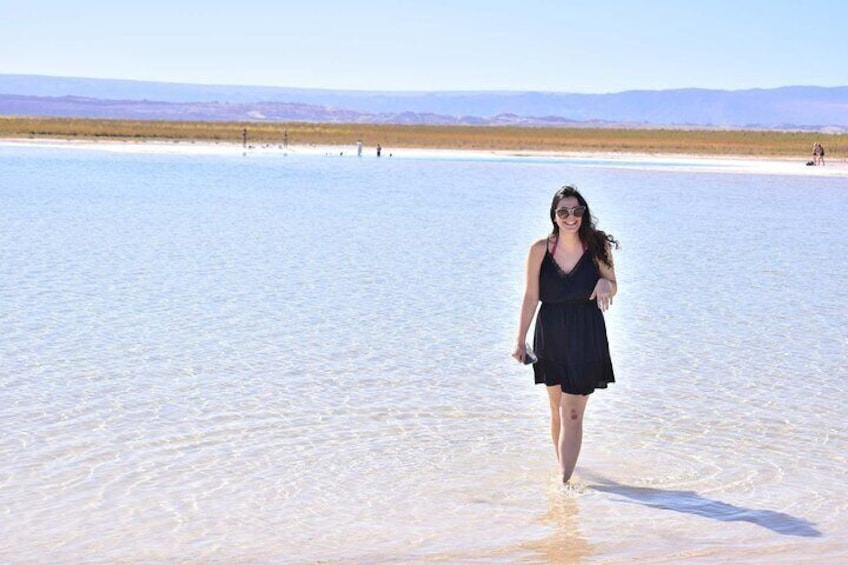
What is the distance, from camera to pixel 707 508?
6219mm

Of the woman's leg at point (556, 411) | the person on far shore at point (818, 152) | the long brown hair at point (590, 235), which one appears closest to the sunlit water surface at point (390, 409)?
the woman's leg at point (556, 411)

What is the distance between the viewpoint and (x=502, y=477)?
672cm

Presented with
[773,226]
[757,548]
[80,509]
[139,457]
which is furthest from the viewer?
[773,226]

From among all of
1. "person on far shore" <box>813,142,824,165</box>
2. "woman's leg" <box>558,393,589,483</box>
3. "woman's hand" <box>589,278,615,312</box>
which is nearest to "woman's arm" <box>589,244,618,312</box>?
"woman's hand" <box>589,278,615,312</box>

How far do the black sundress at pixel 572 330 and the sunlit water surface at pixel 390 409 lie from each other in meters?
0.61

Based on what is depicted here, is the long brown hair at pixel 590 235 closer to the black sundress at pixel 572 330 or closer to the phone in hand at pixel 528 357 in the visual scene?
the black sundress at pixel 572 330

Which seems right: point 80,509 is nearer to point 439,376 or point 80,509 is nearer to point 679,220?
point 439,376

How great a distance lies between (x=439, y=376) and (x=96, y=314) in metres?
3.53

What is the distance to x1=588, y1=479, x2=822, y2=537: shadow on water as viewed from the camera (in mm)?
5934

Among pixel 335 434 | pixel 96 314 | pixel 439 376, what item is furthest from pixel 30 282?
pixel 335 434

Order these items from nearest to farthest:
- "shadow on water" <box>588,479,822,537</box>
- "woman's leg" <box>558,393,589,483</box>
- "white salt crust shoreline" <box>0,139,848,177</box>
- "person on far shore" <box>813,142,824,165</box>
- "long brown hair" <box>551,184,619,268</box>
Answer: "shadow on water" <box>588,479,822,537</box> → "long brown hair" <box>551,184,619,268</box> → "woman's leg" <box>558,393,589,483</box> → "white salt crust shoreline" <box>0,139,848,177</box> → "person on far shore" <box>813,142,824,165</box>

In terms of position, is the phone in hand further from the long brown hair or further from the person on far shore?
the person on far shore

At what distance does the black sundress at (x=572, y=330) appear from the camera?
611 cm

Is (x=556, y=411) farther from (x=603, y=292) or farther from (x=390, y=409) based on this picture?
(x=390, y=409)
